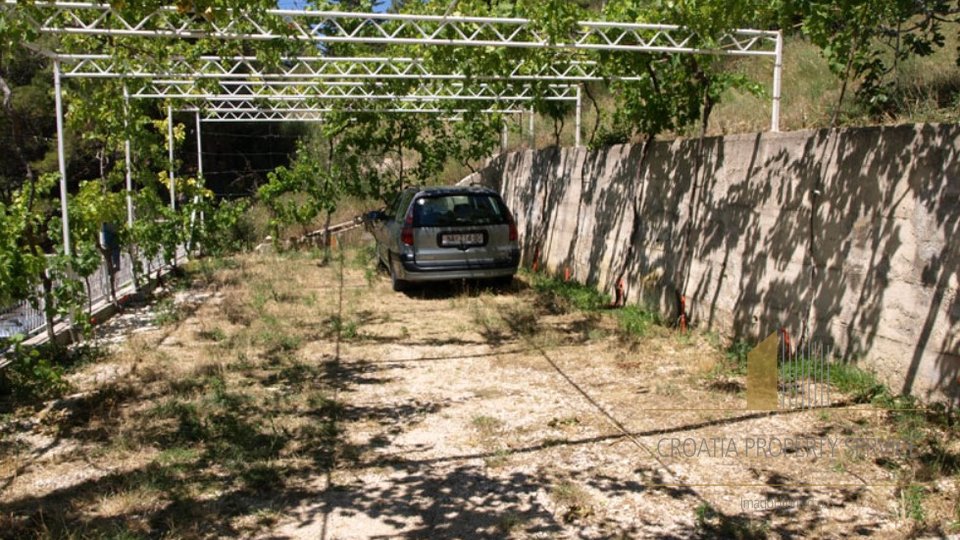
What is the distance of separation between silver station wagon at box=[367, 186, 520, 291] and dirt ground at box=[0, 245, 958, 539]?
2143 mm

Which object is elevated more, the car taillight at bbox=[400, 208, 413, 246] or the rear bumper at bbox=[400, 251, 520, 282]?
the car taillight at bbox=[400, 208, 413, 246]

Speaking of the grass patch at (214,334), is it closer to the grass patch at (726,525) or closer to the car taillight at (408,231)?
the car taillight at (408,231)

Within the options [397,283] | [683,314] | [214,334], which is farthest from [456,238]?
[683,314]

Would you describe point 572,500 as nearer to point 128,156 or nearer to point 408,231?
point 408,231

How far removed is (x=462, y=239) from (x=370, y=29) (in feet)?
Answer: 11.0

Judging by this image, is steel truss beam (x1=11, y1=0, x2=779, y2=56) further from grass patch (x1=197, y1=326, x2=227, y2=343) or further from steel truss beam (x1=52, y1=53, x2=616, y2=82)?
grass patch (x1=197, y1=326, x2=227, y2=343)

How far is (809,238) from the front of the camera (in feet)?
18.4

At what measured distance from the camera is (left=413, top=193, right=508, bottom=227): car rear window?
984 centimetres

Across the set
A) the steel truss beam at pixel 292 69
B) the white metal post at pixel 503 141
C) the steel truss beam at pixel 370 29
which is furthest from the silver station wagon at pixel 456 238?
the white metal post at pixel 503 141

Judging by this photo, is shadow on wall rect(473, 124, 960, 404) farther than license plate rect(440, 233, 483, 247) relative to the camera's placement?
No

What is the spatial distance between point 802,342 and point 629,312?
2659 millimetres

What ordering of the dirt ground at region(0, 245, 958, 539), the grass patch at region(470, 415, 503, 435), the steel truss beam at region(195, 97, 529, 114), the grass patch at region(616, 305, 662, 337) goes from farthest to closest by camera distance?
the steel truss beam at region(195, 97, 529, 114) → the grass patch at region(616, 305, 662, 337) → the grass patch at region(470, 415, 503, 435) → the dirt ground at region(0, 245, 958, 539)

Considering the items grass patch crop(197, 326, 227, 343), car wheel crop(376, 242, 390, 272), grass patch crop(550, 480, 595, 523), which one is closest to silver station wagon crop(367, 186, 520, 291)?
car wheel crop(376, 242, 390, 272)

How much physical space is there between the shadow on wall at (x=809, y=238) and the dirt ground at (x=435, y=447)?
Answer: 1.83 ft
